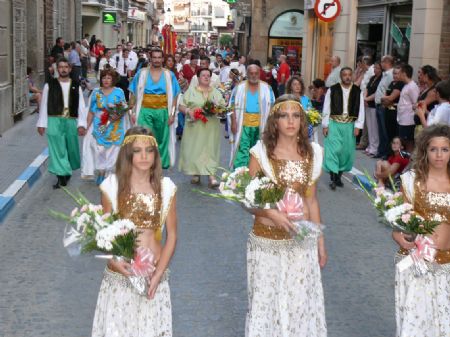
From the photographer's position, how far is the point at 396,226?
16.4ft

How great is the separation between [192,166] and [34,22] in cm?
1405

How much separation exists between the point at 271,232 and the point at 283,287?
349 millimetres

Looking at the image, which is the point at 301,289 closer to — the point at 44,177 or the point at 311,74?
the point at 44,177

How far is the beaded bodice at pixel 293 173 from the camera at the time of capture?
5273 mm

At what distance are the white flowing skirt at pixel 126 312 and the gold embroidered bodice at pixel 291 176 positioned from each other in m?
0.87

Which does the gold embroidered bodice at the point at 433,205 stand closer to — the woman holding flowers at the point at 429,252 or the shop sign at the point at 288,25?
the woman holding flowers at the point at 429,252

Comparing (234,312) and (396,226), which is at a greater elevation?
(396,226)

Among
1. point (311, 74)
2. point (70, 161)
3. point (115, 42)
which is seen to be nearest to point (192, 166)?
point (70, 161)

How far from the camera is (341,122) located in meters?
12.6

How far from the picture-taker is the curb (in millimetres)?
10469

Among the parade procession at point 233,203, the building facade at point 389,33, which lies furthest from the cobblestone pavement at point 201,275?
the building facade at point 389,33

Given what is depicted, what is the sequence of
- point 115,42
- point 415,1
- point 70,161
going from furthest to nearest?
point 115,42, point 415,1, point 70,161

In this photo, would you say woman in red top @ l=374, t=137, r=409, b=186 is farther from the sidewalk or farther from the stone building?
the stone building

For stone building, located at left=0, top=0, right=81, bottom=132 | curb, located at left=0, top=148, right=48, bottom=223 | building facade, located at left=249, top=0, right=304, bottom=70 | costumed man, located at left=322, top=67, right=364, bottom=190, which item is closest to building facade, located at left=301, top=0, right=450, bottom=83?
costumed man, located at left=322, top=67, right=364, bottom=190
